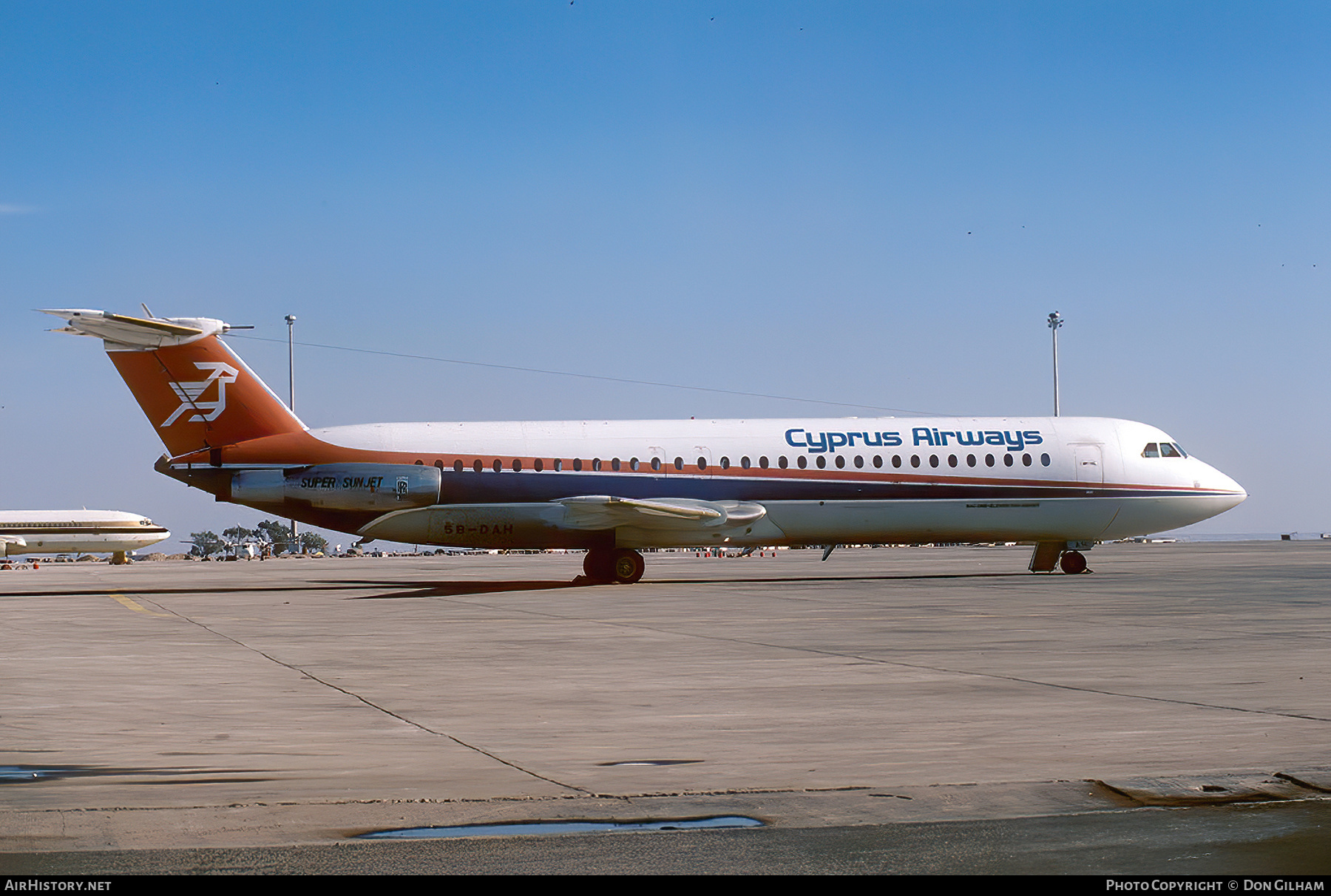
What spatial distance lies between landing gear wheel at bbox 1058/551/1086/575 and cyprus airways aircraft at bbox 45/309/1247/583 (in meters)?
0.64

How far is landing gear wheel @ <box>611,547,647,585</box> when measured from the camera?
33.1 metres

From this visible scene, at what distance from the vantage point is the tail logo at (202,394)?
31812 mm

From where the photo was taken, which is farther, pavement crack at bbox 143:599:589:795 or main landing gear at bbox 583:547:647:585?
main landing gear at bbox 583:547:647:585

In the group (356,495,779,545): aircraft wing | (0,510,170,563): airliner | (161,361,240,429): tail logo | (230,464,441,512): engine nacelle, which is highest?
(161,361,240,429): tail logo

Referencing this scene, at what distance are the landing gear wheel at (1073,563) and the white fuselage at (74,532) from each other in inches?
2510

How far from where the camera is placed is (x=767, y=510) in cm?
3278

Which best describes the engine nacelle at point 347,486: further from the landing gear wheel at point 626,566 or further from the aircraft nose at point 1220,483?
the aircraft nose at point 1220,483

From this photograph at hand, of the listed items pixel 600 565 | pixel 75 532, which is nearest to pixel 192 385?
pixel 600 565

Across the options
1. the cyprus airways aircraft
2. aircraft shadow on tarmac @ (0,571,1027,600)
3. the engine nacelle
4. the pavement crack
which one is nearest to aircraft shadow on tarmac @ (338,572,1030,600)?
aircraft shadow on tarmac @ (0,571,1027,600)

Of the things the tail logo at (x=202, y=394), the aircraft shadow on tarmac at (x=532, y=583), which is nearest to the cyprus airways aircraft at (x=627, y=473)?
the tail logo at (x=202, y=394)

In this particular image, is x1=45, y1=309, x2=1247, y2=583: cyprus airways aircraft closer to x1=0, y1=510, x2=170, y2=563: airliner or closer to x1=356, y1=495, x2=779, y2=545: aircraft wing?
x1=356, y1=495, x2=779, y2=545: aircraft wing

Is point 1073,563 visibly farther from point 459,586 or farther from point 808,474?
point 459,586

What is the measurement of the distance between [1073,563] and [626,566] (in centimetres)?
1189

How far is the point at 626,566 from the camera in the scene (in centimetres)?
3319
